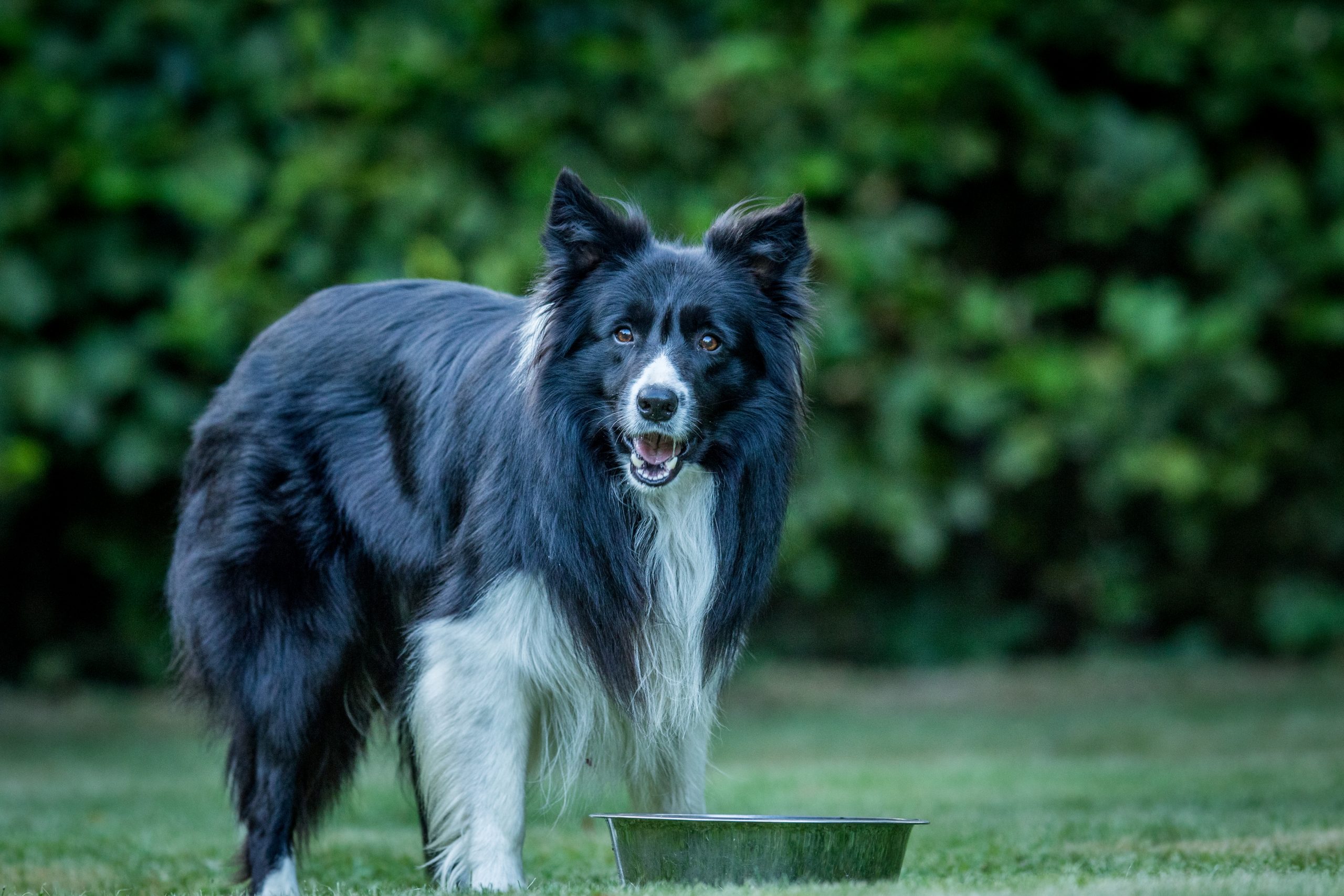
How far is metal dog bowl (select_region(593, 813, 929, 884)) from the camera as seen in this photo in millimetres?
4137

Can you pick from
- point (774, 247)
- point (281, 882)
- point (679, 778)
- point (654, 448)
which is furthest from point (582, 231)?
point (281, 882)

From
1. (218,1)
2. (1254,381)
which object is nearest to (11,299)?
(218,1)

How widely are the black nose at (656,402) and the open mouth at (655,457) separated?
0.37 feet

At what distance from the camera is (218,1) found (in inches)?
417

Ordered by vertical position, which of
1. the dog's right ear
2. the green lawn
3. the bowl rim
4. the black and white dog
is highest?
A: the dog's right ear

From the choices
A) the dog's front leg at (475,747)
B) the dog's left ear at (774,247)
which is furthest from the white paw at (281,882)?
the dog's left ear at (774,247)

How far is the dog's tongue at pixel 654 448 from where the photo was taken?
4.68m

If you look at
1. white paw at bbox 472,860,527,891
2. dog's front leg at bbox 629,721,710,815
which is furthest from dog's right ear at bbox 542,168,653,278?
white paw at bbox 472,860,527,891

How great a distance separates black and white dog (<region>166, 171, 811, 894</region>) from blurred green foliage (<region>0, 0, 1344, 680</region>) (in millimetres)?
4890

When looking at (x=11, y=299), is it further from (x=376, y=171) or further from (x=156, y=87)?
(x=376, y=171)

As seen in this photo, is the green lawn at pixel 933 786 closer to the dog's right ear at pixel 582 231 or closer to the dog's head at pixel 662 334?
the dog's head at pixel 662 334

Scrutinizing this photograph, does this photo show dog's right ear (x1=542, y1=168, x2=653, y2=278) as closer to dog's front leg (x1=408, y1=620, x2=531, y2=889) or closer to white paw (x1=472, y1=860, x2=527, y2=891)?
dog's front leg (x1=408, y1=620, x2=531, y2=889)

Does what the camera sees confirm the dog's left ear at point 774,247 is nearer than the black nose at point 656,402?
No

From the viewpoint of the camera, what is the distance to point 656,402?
452 centimetres
